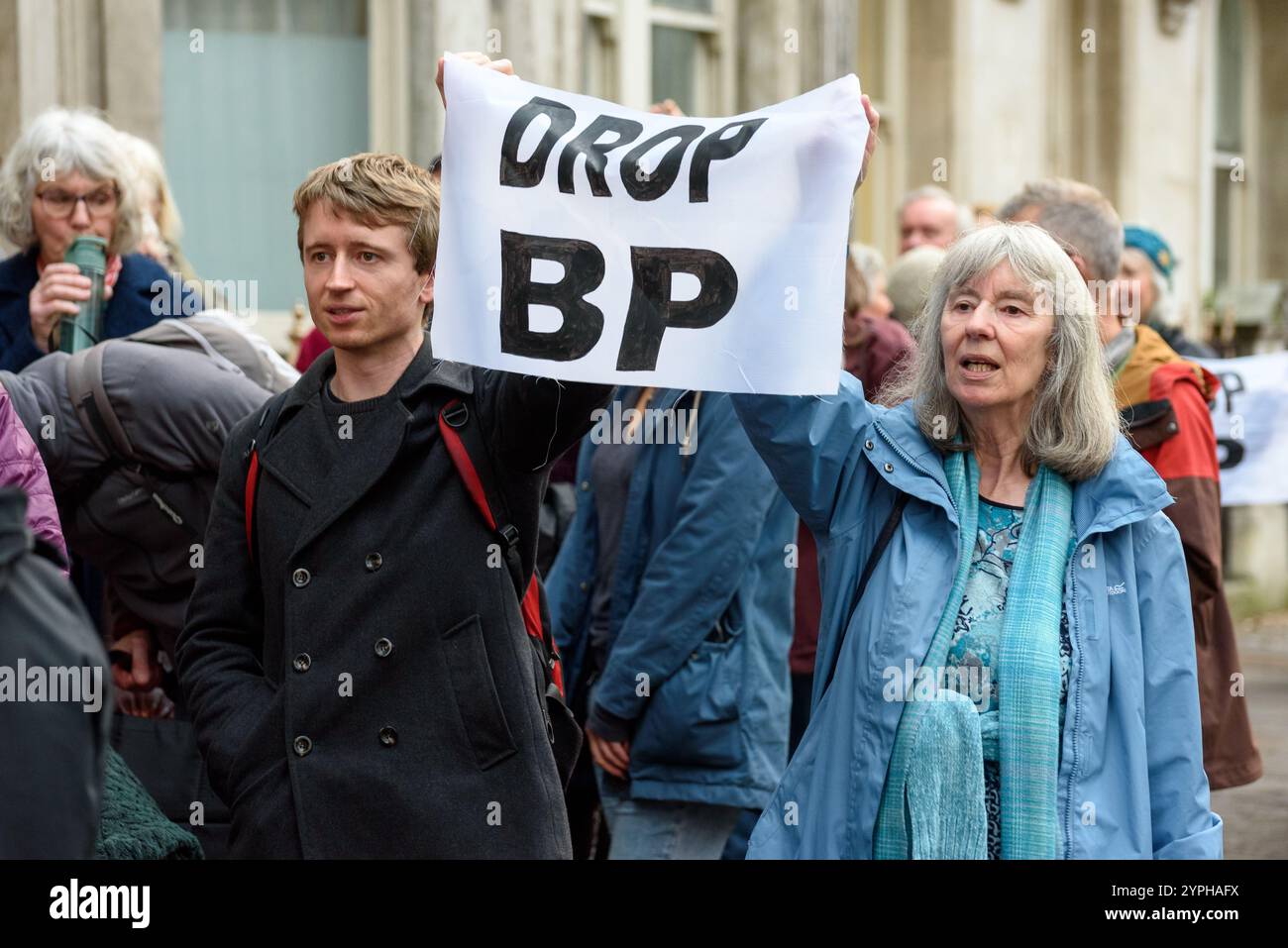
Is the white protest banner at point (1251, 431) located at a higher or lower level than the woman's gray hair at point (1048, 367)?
lower

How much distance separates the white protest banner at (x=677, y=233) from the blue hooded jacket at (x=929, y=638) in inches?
7.1

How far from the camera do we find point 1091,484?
372 cm

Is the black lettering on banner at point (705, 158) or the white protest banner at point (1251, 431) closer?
the black lettering on banner at point (705, 158)

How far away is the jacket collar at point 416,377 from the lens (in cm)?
353

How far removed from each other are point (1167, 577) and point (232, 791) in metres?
1.76

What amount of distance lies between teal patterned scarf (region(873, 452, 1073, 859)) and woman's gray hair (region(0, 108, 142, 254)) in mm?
2874

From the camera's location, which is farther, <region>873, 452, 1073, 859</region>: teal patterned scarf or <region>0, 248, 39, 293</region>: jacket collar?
<region>0, 248, 39, 293</region>: jacket collar

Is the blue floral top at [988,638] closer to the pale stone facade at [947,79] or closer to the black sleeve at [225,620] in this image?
the black sleeve at [225,620]

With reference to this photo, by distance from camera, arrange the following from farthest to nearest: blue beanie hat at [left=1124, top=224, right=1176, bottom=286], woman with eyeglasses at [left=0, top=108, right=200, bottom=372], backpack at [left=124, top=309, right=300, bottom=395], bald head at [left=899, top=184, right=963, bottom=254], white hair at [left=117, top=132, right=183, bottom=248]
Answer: bald head at [left=899, top=184, right=963, bottom=254]
blue beanie hat at [left=1124, top=224, right=1176, bottom=286]
white hair at [left=117, top=132, right=183, bottom=248]
woman with eyeglasses at [left=0, top=108, right=200, bottom=372]
backpack at [left=124, top=309, right=300, bottom=395]

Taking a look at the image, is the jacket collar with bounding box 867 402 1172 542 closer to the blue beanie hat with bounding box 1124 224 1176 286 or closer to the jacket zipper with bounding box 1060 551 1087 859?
the jacket zipper with bounding box 1060 551 1087 859

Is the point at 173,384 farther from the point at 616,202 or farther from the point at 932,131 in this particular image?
the point at 932,131

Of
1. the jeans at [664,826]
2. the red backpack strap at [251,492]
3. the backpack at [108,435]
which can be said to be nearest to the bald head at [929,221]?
the jeans at [664,826]

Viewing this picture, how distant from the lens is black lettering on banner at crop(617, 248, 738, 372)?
349 centimetres

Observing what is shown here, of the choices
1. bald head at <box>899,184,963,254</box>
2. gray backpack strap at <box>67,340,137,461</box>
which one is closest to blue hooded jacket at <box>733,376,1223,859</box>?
gray backpack strap at <box>67,340,137,461</box>
